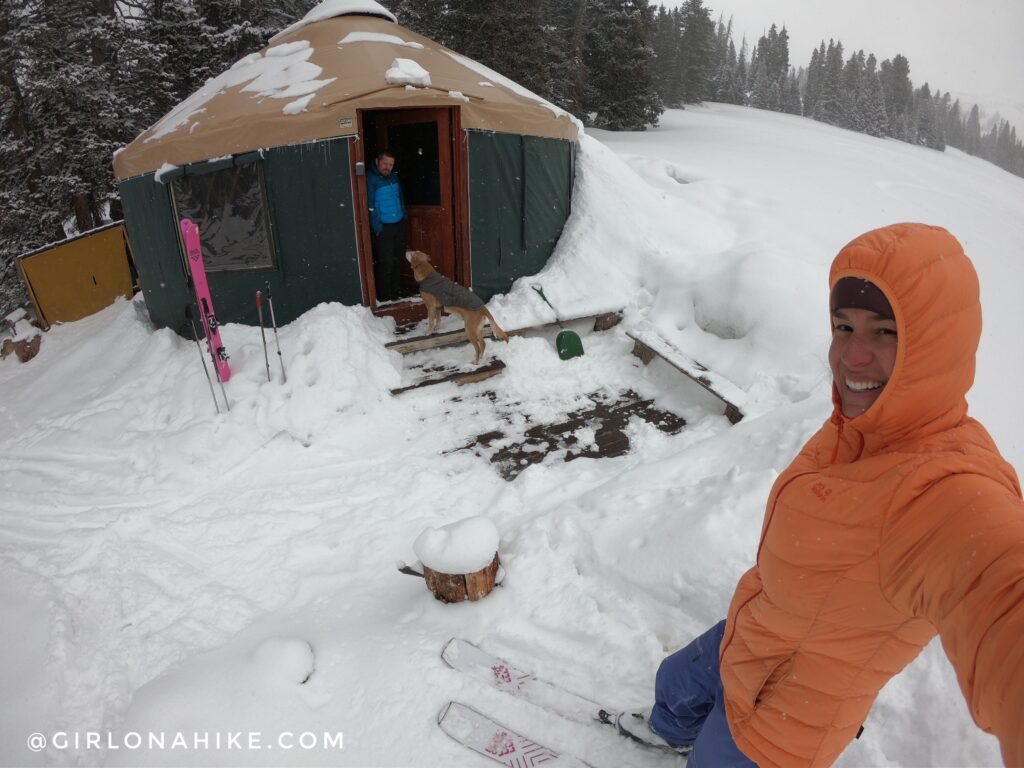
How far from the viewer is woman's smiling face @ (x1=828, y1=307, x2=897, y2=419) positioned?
112 cm

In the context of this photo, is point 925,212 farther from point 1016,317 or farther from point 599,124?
point 599,124

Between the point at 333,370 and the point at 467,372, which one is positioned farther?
the point at 467,372

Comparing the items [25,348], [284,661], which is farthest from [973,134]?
[284,661]

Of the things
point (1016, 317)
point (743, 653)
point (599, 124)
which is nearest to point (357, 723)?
point (743, 653)

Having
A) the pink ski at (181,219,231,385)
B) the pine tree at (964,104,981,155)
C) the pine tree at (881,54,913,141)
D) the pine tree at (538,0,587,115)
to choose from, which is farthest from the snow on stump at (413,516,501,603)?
the pine tree at (964,104,981,155)

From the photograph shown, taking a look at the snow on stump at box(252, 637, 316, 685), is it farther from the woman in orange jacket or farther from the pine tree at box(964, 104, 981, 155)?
the pine tree at box(964, 104, 981, 155)

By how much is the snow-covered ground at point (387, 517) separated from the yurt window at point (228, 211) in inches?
34.1

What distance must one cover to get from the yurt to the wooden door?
0.02 m

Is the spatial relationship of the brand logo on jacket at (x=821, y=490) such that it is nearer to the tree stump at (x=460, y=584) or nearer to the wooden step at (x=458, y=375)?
the tree stump at (x=460, y=584)

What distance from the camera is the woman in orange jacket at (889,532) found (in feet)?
3.03

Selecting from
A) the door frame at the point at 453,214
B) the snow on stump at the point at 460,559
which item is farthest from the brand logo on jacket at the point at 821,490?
the door frame at the point at 453,214

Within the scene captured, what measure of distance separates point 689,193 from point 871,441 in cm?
868

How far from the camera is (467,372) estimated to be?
5594 mm

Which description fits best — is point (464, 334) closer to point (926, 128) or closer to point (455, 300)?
point (455, 300)
